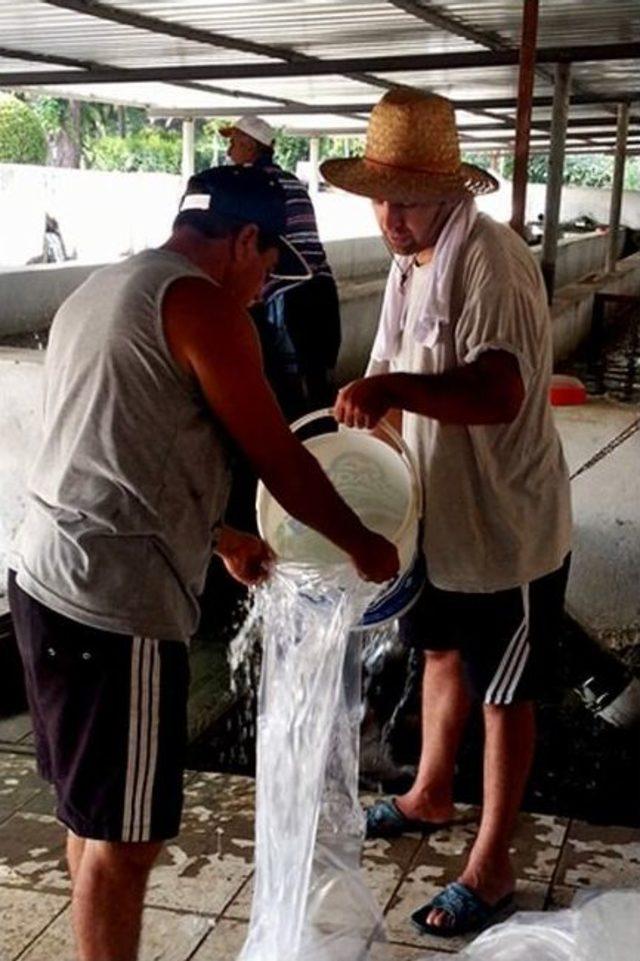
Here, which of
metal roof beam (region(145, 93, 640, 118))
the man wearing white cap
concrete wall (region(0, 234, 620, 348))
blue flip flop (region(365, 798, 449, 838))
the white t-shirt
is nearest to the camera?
the white t-shirt

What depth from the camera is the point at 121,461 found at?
2.12 m

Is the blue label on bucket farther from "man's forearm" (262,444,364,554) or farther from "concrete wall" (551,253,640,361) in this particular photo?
"concrete wall" (551,253,640,361)

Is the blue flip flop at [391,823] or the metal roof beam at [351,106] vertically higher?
the metal roof beam at [351,106]

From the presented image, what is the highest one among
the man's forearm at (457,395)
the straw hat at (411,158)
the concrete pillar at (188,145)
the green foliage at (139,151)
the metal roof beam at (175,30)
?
the green foliage at (139,151)

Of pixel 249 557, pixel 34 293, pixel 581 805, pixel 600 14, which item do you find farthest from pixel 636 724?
pixel 34 293

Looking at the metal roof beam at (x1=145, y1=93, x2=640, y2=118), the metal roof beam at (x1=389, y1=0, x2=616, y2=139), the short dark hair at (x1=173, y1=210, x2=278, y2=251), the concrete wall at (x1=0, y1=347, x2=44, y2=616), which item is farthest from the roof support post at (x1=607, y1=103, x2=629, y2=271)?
the short dark hair at (x1=173, y1=210, x2=278, y2=251)

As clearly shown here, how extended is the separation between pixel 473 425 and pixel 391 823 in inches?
50.2

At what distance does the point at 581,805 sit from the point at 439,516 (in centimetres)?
180

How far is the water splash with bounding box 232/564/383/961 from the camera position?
98.6 inches

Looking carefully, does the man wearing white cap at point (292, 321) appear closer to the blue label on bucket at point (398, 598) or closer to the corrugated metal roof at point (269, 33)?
the blue label on bucket at point (398, 598)

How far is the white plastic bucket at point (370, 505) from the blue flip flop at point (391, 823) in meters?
0.72

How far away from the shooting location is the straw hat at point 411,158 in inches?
105

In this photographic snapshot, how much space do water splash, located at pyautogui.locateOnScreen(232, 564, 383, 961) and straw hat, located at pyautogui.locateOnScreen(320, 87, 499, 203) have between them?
0.87m

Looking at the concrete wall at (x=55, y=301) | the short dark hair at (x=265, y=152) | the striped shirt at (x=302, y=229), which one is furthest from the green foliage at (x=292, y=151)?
the striped shirt at (x=302, y=229)
